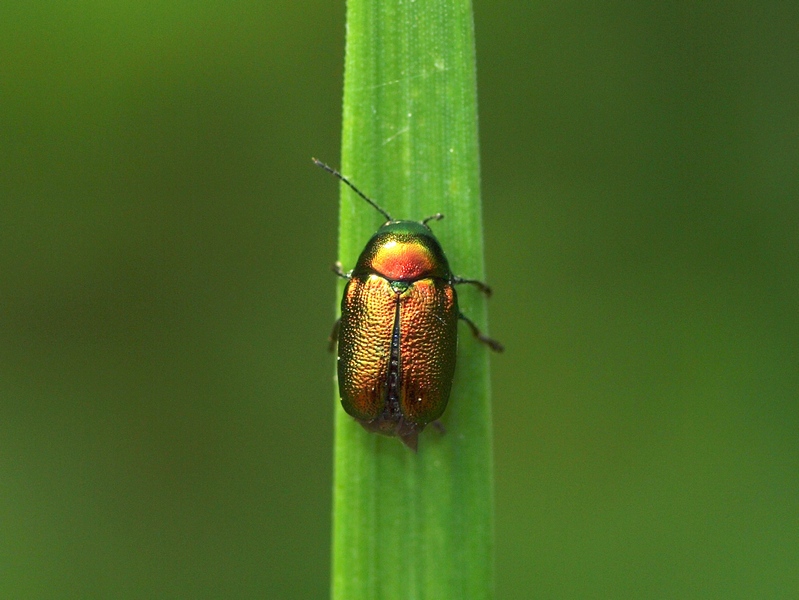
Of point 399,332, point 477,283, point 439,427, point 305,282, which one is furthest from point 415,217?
point 305,282

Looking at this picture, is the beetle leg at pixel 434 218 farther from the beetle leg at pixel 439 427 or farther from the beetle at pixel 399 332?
the beetle leg at pixel 439 427

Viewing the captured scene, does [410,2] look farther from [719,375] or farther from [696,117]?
[719,375]

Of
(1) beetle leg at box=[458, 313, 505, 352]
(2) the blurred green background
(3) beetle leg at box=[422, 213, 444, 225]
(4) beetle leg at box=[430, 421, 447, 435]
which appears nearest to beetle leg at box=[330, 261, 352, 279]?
(3) beetle leg at box=[422, 213, 444, 225]

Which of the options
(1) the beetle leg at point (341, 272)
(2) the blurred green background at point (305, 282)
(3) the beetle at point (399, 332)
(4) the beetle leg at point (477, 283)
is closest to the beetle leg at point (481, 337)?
(3) the beetle at point (399, 332)

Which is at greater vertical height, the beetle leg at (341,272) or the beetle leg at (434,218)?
the beetle leg at (434,218)

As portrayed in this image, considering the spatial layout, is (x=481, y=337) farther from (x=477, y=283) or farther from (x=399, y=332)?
(x=399, y=332)

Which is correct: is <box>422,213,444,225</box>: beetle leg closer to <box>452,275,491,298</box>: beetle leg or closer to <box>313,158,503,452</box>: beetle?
<box>313,158,503,452</box>: beetle
